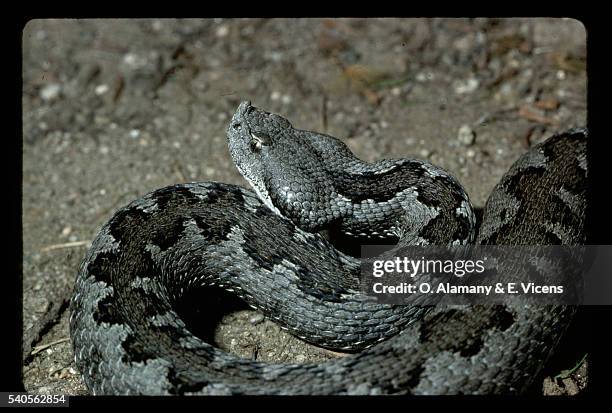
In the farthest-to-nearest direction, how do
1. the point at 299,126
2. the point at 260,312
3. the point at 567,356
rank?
the point at 299,126, the point at 260,312, the point at 567,356

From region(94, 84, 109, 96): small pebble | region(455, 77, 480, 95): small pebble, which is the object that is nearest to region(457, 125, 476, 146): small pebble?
region(455, 77, 480, 95): small pebble

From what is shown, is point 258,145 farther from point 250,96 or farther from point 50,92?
point 50,92

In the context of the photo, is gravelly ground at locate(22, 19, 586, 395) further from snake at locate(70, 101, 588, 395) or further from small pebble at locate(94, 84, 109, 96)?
snake at locate(70, 101, 588, 395)

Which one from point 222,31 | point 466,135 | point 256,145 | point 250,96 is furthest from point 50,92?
point 466,135

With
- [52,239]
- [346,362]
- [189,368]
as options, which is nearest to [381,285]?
[346,362]

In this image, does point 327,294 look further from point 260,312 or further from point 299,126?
point 299,126
